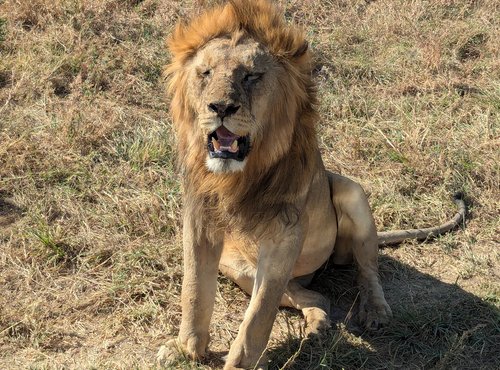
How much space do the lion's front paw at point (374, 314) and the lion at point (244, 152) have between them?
25.7 inches

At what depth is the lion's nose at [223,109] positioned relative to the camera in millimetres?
2943

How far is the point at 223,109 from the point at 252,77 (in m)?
0.24

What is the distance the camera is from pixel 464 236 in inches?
184

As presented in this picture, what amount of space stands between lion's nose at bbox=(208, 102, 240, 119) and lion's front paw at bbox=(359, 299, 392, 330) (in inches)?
57.9

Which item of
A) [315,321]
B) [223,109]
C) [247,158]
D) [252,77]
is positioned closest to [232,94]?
[223,109]

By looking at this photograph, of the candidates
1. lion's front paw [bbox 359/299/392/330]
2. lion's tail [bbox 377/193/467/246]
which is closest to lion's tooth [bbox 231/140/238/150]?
lion's front paw [bbox 359/299/392/330]

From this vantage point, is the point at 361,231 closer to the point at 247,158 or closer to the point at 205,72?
the point at 247,158

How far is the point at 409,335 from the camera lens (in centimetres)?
383

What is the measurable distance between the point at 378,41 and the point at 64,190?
3.16m

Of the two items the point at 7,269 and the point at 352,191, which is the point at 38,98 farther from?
the point at 352,191

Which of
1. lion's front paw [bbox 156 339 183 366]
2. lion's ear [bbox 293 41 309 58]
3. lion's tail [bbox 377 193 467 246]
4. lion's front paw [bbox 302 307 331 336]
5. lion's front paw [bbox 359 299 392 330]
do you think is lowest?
lion's front paw [bbox 156 339 183 366]

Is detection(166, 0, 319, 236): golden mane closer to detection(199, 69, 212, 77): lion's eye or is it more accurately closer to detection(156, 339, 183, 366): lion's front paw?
detection(199, 69, 212, 77): lion's eye

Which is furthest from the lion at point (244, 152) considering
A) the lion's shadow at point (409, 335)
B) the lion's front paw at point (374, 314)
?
the lion's front paw at point (374, 314)

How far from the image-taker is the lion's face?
300 cm
